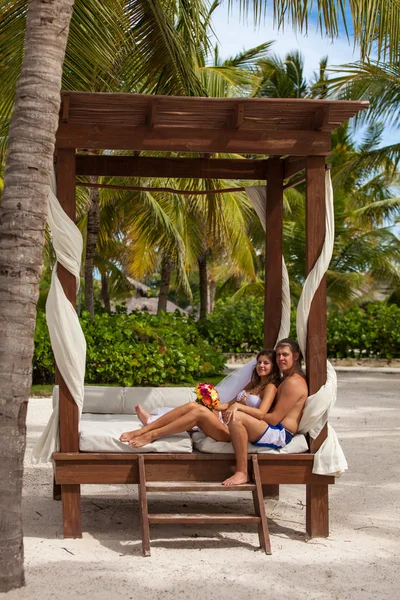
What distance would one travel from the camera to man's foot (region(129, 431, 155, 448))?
5.25 meters

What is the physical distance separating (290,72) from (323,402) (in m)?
24.1

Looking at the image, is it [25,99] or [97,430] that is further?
[97,430]

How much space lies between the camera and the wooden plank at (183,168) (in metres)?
6.37

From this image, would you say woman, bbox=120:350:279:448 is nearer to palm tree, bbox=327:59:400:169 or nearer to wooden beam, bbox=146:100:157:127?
wooden beam, bbox=146:100:157:127

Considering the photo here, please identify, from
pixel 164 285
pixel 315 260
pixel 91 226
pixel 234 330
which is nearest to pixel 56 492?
pixel 315 260

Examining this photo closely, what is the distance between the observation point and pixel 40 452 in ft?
17.4

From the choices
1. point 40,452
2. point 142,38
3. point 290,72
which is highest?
point 290,72

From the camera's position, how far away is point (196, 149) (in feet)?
17.7

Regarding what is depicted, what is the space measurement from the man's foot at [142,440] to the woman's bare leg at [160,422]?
0.8 inches

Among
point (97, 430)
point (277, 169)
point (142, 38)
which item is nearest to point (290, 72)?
point (142, 38)

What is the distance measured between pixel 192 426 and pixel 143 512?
0.66 metres

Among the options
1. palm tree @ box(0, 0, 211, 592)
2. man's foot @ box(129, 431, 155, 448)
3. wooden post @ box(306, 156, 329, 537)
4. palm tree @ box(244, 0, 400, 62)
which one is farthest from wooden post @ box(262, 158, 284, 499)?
palm tree @ box(0, 0, 211, 592)

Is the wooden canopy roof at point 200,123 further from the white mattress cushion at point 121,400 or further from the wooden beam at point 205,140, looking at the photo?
the white mattress cushion at point 121,400

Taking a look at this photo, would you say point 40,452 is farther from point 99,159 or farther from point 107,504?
point 99,159
